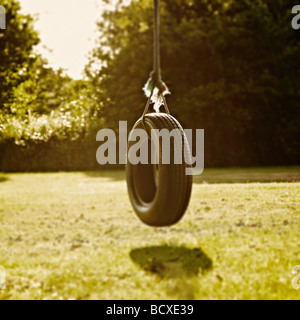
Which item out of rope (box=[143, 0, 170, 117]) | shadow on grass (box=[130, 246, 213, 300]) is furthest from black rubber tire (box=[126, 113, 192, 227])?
shadow on grass (box=[130, 246, 213, 300])

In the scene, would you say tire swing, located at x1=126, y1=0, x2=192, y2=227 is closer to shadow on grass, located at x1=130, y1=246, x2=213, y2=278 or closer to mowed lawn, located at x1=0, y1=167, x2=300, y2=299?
mowed lawn, located at x1=0, y1=167, x2=300, y2=299

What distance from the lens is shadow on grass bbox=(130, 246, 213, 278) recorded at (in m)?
4.52

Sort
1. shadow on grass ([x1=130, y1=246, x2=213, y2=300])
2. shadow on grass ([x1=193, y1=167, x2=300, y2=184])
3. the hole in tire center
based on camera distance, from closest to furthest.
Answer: the hole in tire center, shadow on grass ([x1=130, y1=246, x2=213, y2=300]), shadow on grass ([x1=193, y1=167, x2=300, y2=184])

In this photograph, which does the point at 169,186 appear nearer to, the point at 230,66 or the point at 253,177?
Answer: the point at 253,177

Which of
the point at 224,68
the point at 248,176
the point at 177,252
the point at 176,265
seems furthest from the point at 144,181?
the point at 224,68

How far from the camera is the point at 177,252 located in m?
4.98

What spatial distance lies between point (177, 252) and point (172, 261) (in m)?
0.20

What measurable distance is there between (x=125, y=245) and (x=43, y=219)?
2.09 metres

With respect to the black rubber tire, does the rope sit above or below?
above

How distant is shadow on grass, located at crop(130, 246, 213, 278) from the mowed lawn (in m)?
0.01

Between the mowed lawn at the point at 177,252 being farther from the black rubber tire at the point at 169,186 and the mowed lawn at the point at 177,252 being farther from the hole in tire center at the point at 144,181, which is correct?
the black rubber tire at the point at 169,186

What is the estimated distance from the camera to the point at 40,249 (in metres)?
5.42
